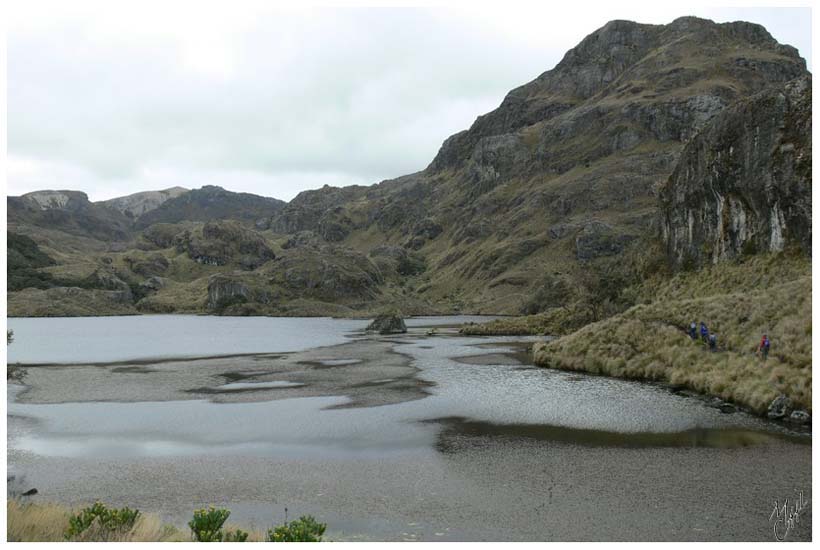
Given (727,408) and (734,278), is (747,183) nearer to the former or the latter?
(734,278)

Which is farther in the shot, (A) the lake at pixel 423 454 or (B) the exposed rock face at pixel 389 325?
(B) the exposed rock face at pixel 389 325

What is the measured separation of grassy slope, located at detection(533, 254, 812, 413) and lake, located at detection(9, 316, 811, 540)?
9.48 ft

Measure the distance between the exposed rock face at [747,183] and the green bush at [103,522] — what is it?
70382 millimetres

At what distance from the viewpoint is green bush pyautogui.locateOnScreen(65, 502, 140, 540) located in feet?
46.6

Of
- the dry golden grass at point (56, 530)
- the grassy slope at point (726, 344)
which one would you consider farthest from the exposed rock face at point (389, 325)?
the dry golden grass at point (56, 530)

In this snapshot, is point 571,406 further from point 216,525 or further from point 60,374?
point 60,374

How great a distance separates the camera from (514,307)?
651ft

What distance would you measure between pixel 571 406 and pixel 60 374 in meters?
49.4

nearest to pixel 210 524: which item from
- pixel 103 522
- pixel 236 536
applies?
pixel 236 536

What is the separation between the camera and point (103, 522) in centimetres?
1448

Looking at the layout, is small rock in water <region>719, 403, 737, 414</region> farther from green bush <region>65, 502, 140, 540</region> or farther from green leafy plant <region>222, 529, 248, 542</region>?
green bush <region>65, 502, 140, 540</region>

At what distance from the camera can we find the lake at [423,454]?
18578mm

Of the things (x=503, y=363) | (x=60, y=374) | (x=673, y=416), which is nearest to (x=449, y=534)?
(x=673, y=416)

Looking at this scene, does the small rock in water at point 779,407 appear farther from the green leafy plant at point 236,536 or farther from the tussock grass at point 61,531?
the green leafy plant at point 236,536
